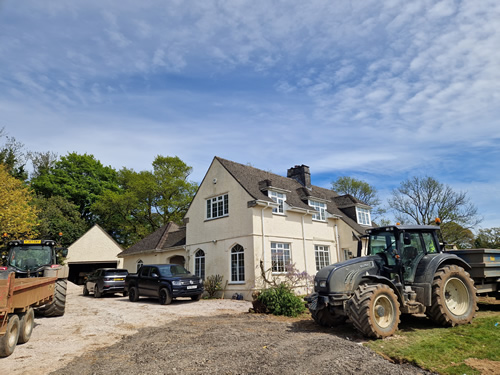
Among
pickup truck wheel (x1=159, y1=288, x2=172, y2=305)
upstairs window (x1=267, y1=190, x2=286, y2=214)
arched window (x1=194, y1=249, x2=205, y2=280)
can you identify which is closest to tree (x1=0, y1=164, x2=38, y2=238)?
arched window (x1=194, y1=249, x2=205, y2=280)

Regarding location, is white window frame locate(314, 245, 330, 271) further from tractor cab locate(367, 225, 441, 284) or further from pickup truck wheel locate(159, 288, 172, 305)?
tractor cab locate(367, 225, 441, 284)

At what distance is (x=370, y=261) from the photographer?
8.40 metres

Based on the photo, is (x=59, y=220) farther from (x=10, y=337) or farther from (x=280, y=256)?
(x=10, y=337)

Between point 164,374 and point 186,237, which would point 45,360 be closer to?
point 164,374

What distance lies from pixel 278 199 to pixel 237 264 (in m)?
4.65

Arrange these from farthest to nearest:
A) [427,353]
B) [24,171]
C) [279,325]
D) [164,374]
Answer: [24,171]
[279,325]
[427,353]
[164,374]

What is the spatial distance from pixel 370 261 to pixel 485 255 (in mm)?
3824

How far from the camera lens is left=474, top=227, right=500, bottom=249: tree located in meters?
29.3

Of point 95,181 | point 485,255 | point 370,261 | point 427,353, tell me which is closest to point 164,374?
point 427,353

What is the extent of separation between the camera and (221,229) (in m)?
20.2

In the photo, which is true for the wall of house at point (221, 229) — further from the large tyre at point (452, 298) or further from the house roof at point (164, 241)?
the large tyre at point (452, 298)

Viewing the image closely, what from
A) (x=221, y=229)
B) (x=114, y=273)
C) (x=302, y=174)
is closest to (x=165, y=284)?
(x=221, y=229)

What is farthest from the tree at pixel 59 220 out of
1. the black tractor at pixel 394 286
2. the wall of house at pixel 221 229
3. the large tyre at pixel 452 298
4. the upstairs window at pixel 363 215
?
the large tyre at pixel 452 298

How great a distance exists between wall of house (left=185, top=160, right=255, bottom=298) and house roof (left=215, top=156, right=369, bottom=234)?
58cm
